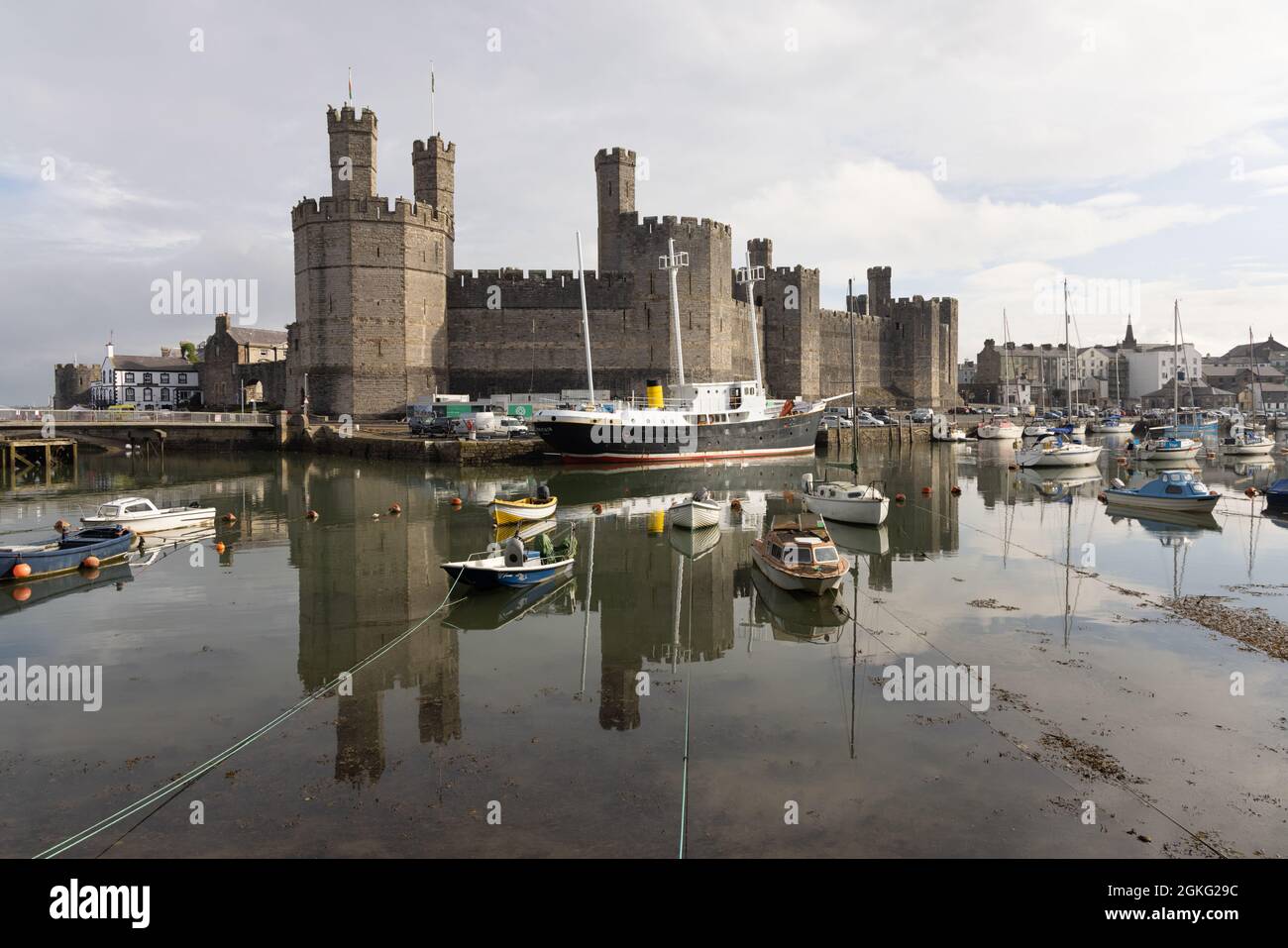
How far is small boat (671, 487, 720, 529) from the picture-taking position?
61.7ft

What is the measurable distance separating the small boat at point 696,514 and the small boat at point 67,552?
1105cm

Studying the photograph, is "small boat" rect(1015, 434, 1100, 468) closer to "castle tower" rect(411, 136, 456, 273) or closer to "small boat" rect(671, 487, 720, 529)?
"small boat" rect(671, 487, 720, 529)

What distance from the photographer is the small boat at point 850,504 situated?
1944 centimetres

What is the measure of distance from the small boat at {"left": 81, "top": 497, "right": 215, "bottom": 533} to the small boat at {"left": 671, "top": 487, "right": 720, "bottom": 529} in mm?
11034

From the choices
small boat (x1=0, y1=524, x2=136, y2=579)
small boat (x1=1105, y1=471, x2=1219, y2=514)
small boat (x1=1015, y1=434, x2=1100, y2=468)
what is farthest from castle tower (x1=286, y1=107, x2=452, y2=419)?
small boat (x1=1105, y1=471, x2=1219, y2=514)

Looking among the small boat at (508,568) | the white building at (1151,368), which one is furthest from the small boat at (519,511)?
the white building at (1151,368)

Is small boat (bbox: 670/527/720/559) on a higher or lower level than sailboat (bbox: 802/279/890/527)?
lower

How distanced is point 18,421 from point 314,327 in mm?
13629

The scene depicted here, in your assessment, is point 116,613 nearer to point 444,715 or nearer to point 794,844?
point 444,715

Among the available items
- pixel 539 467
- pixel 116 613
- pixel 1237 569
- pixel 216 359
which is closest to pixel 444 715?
pixel 116 613

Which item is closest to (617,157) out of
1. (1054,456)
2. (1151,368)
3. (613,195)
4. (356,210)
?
(613,195)

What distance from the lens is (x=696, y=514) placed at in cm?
1884

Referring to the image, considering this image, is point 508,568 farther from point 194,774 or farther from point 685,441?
point 685,441
